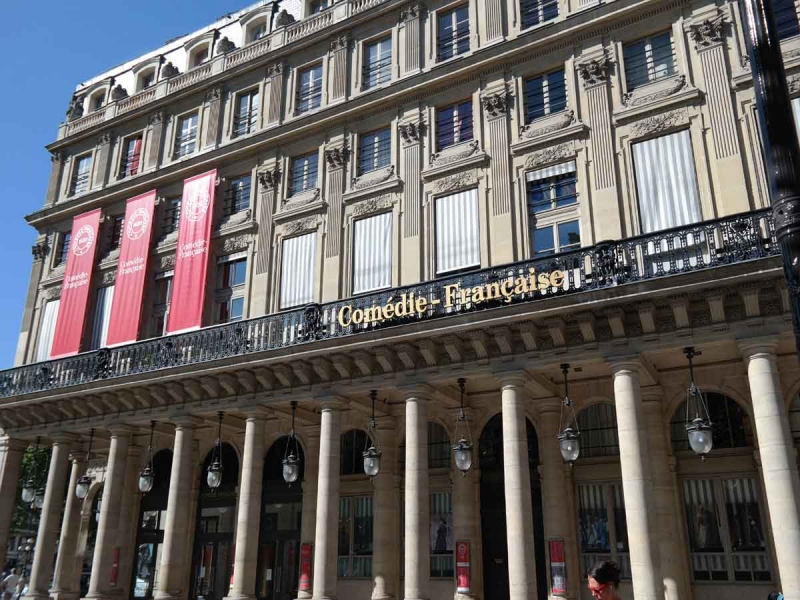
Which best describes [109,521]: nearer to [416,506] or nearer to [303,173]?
[416,506]

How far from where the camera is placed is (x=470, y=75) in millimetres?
23094

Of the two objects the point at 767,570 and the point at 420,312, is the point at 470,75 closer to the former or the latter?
the point at 420,312

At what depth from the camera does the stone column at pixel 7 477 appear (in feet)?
85.7

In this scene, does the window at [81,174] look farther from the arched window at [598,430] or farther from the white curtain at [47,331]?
the arched window at [598,430]

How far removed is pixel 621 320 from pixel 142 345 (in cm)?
1543

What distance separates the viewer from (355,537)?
22.6 metres

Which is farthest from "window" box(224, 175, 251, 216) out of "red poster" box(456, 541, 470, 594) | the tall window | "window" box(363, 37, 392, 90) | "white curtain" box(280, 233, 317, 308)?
"red poster" box(456, 541, 470, 594)

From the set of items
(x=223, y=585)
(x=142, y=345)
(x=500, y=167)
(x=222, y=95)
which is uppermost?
(x=222, y=95)

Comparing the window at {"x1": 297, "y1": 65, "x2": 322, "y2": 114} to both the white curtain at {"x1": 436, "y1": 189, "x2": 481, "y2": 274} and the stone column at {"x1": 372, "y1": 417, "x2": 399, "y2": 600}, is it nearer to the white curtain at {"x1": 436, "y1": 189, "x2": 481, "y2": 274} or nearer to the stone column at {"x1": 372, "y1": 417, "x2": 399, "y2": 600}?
the white curtain at {"x1": 436, "y1": 189, "x2": 481, "y2": 274}

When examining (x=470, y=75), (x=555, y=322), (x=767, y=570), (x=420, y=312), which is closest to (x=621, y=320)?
(x=555, y=322)

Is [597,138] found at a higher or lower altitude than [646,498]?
higher

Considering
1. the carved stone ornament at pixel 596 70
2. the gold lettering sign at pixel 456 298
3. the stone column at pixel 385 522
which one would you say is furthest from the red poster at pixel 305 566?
the carved stone ornament at pixel 596 70

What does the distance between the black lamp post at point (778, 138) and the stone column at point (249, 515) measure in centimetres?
1740

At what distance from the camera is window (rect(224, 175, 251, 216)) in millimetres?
26891
